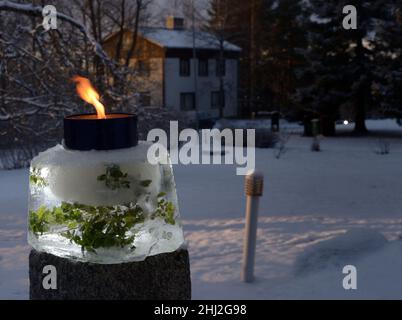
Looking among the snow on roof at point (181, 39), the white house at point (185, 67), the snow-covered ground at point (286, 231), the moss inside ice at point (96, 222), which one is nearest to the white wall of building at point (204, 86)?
the white house at point (185, 67)

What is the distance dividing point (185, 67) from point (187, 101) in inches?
92.7

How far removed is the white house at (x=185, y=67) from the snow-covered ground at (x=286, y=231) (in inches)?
878

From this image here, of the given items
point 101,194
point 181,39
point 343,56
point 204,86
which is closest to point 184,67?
point 181,39

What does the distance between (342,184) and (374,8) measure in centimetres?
1367

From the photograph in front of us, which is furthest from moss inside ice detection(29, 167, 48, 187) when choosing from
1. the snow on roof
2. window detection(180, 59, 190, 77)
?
window detection(180, 59, 190, 77)

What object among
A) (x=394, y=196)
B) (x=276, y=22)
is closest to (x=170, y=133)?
(x=394, y=196)

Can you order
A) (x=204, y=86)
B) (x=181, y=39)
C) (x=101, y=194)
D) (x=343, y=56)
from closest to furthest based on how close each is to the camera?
(x=101, y=194)
(x=343, y=56)
(x=181, y=39)
(x=204, y=86)

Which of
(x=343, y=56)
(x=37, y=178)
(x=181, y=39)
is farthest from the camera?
(x=181, y=39)

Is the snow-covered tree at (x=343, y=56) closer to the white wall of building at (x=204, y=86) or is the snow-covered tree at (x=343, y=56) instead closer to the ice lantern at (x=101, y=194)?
the white wall of building at (x=204, y=86)

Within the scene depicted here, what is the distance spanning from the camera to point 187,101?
36.4 meters

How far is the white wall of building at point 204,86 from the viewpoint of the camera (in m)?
34.7

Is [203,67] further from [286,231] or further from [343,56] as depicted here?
[286,231]

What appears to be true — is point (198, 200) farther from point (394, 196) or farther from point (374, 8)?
point (374, 8)

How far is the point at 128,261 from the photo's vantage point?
2.25 metres
